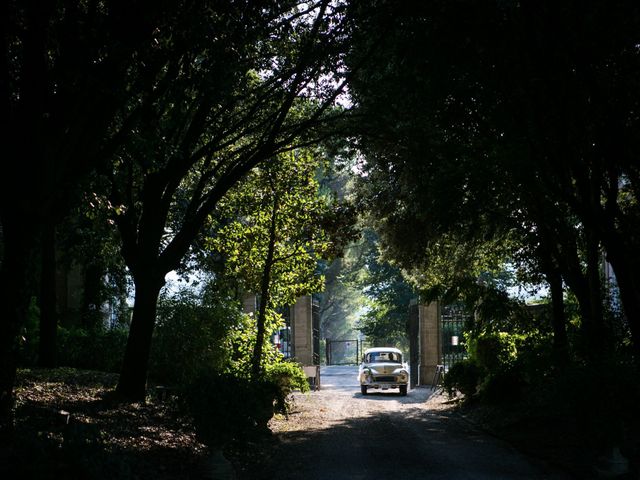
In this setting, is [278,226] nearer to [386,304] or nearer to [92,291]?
[92,291]

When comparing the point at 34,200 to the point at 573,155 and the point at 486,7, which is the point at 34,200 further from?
the point at 573,155

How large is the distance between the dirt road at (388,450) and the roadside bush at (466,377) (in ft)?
2.80

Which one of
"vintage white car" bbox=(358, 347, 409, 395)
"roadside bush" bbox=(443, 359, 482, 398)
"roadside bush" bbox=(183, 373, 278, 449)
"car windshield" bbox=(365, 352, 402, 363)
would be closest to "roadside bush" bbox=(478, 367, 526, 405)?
"roadside bush" bbox=(443, 359, 482, 398)

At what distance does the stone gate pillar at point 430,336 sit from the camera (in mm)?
32656

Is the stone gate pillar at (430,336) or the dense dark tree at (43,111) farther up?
the dense dark tree at (43,111)

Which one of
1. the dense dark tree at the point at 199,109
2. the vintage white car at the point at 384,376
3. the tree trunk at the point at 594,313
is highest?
the dense dark tree at the point at 199,109

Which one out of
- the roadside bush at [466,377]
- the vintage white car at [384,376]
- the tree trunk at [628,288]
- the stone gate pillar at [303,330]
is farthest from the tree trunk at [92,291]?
the tree trunk at [628,288]

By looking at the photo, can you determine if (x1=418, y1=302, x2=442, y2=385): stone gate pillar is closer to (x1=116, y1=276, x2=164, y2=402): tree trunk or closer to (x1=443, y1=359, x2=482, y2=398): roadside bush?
(x1=443, y1=359, x2=482, y2=398): roadside bush

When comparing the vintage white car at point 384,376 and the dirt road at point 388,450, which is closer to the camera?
the dirt road at point 388,450

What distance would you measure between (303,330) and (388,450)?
2019 centimetres

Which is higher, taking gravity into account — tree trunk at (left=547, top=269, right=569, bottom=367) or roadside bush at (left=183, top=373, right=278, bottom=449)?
tree trunk at (left=547, top=269, right=569, bottom=367)

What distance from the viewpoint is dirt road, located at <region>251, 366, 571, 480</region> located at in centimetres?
1024

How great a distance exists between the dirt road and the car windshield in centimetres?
1003

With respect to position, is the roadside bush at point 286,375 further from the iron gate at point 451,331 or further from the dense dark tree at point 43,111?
the iron gate at point 451,331
